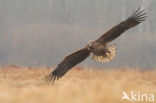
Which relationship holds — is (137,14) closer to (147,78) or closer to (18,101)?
(147,78)

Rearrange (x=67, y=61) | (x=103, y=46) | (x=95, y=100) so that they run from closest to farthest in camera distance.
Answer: (x=95, y=100) < (x=103, y=46) < (x=67, y=61)

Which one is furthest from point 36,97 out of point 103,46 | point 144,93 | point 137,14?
point 137,14

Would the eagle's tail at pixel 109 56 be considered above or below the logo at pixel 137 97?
above

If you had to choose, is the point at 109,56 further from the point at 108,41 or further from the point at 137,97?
the point at 137,97

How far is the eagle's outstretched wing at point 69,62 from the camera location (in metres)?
10.7

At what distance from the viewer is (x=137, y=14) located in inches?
392

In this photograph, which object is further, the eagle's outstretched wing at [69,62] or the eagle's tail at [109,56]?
the eagle's outstretched wing at [69,62]

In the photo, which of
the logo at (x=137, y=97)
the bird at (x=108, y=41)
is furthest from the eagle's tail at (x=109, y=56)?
A: the logo at (x=137, y=97)

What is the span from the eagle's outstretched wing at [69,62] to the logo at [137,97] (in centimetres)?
422

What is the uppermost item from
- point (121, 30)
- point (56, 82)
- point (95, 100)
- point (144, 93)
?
point (121, 30)

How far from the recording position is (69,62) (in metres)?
10.8

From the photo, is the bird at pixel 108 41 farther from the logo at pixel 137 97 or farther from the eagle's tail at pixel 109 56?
the logo at pixel 137 97

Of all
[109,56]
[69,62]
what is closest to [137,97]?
[109,56]

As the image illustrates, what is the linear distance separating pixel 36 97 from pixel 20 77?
710 cm
